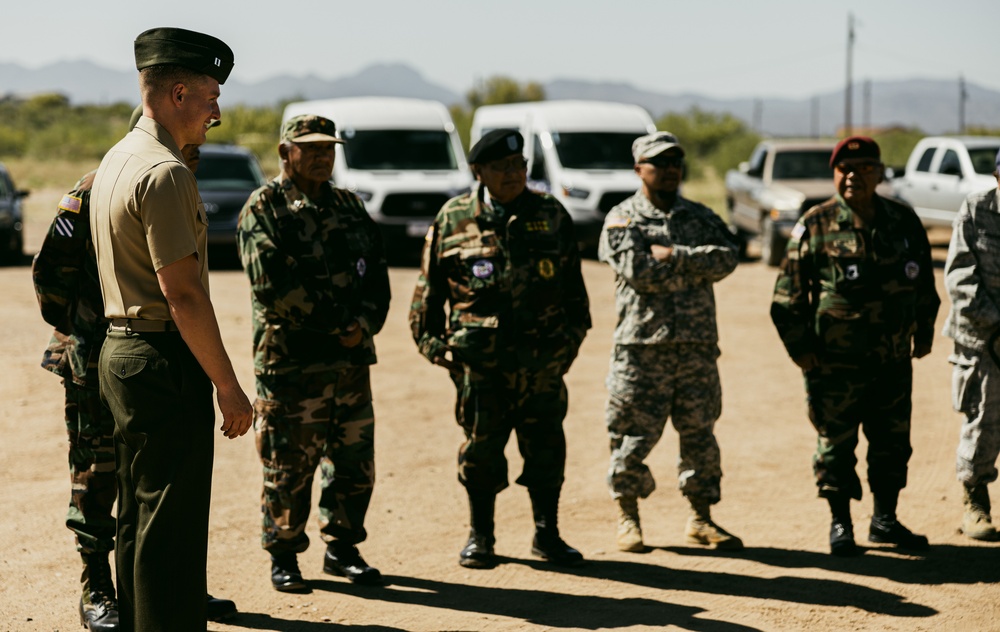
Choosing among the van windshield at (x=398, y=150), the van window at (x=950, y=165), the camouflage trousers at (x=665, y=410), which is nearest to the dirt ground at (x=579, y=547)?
the camouflage trousers at (x=665, y=410)

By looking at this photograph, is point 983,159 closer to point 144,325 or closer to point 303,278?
point 303,278

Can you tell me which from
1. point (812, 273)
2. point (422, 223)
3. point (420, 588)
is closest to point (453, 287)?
point (420, 588)

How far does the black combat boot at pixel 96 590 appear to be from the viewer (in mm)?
4453

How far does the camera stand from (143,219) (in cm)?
325

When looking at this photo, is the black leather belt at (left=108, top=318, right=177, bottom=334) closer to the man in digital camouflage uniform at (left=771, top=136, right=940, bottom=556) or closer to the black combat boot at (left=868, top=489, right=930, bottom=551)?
the man in digital camouflage uniform at (left=771, top=136, right=940, bottom=556)

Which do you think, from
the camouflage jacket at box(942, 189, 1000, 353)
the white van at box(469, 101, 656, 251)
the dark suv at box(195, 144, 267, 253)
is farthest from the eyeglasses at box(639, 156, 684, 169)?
the white van at box(469, 101, 656, 251)

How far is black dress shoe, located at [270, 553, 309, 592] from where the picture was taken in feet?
16.3

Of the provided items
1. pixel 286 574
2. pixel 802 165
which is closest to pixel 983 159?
pixel 802 165

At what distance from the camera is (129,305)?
3371mm

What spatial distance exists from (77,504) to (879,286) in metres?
3.52

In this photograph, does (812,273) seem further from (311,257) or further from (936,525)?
(311,257)

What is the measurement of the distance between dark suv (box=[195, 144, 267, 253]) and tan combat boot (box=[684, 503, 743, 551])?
11.5 metres

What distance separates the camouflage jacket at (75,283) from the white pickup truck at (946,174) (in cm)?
1516

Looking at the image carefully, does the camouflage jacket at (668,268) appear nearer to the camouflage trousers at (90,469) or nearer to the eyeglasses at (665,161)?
the eyeglasses at (665,161)
